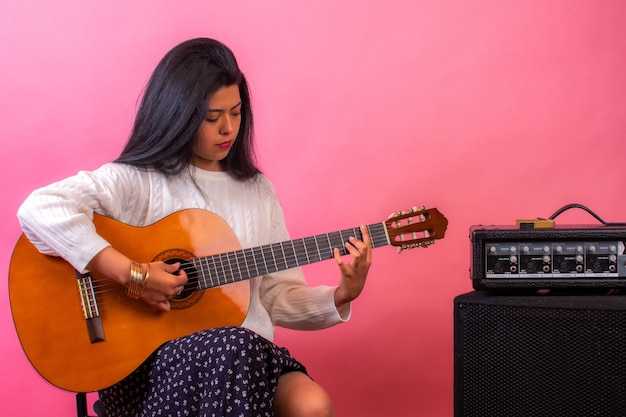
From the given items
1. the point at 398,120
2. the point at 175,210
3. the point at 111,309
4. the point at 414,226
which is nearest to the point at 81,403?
the point at 111,309

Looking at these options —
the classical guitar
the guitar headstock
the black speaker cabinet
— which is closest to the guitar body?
the classical guitar

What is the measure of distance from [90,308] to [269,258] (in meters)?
0.39

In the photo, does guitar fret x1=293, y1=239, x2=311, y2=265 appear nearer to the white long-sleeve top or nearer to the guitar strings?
the guitar strings

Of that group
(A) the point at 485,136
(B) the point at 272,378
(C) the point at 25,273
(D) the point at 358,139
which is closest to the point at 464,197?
(A) the point at 485,136

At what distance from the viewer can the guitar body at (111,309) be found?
1.67m

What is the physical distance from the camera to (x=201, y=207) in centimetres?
193

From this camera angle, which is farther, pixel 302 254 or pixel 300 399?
pixel 302 254

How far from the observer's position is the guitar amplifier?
158 cm

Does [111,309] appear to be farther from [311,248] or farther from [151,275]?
[311,248]

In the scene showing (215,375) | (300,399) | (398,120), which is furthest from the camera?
(398,120)

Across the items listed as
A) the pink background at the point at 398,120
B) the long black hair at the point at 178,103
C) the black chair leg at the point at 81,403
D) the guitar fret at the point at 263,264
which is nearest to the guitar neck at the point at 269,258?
the guitar fret at the point at 263,264

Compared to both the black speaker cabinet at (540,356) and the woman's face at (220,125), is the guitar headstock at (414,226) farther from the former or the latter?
the woman's face at (220,125)

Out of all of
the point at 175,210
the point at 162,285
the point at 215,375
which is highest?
the point at 175,210

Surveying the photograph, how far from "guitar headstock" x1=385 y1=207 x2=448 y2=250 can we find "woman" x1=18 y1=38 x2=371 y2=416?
8 centimetres
